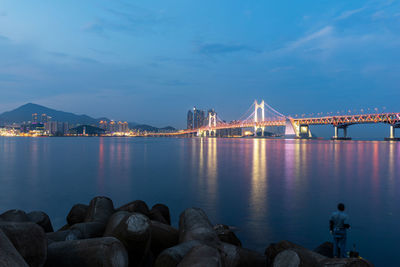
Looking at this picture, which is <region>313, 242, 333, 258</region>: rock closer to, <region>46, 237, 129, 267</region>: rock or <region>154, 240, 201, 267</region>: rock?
<region>154, 240, 201, 267</region>: rock

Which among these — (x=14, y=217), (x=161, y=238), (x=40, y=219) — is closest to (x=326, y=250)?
(x=161, y=238)

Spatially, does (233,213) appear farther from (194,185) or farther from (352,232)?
(194,185)

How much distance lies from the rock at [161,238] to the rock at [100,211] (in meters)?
1.14

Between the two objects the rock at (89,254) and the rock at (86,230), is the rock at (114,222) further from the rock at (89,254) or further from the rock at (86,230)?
the rock at (89,254)


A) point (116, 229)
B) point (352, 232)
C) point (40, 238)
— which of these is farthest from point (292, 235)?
point (40, 238)

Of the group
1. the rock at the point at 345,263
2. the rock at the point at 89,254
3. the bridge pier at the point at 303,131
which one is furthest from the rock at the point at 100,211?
the bridge pier at the point at 303,131

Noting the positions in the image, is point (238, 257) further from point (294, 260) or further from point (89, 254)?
point (89, 254)

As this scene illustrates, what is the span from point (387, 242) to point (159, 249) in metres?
5.03

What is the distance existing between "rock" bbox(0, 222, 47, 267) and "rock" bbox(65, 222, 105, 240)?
4.47 feet

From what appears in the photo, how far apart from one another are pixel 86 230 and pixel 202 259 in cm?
269

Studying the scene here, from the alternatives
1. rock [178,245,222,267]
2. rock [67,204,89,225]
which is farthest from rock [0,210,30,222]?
rock [178,245,222,267]

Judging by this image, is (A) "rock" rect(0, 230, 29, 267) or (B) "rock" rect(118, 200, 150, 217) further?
(B) "rock" rect(118, 200, 150, 217)

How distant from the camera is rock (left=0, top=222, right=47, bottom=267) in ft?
10.7

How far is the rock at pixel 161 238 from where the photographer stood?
4934 millimetres
